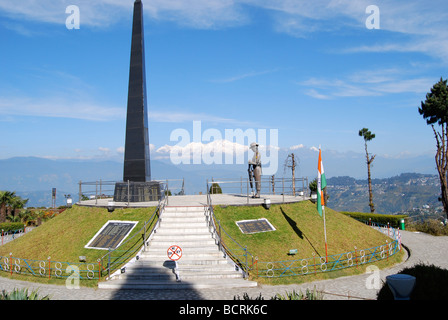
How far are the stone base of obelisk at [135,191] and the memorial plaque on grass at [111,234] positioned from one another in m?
3.99

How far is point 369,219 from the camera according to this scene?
38156 millimetres

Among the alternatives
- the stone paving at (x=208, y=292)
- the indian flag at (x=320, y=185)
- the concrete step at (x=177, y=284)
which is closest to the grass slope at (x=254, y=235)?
the stone paving at (x=208, y=292)

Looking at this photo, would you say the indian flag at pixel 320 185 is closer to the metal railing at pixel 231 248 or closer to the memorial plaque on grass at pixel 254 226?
the memorial plaque on grass at pixel 254 226

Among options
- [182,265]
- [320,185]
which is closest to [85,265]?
[182,265]

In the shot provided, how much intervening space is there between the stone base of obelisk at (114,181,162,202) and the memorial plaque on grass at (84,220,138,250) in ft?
13.1

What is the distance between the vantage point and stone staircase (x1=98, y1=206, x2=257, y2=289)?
49.5ft

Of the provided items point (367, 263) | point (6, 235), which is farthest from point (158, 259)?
point (6, 235)

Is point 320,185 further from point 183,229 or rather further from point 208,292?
point 208,292

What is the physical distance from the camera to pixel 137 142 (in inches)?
981

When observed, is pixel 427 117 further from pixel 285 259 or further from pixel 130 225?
pixel 130 225

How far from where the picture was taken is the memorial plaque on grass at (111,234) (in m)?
18.6

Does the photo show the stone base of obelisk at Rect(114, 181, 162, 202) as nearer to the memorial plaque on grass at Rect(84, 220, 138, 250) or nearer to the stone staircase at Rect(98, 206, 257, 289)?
the memorial plaque on grass at Rect(84, 220, 138, 250)

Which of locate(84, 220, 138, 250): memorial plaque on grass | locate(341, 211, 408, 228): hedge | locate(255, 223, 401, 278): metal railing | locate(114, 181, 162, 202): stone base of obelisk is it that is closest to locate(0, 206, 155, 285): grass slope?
locate(84, 220, 138, 250): memorial plaque on grass
